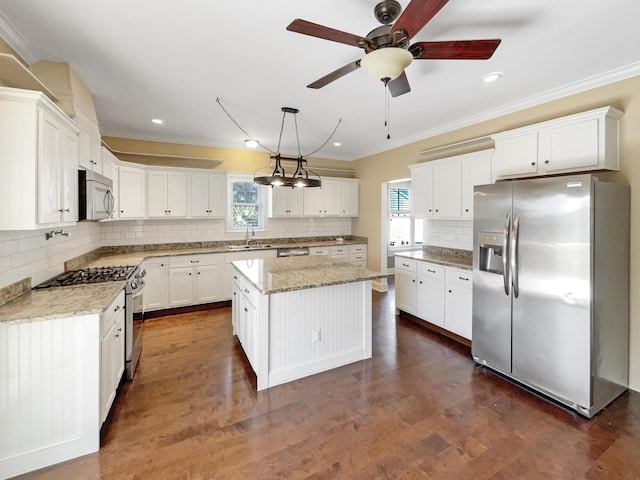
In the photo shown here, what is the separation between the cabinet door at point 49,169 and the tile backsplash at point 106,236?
376 millimetres

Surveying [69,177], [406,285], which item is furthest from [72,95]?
[406,285]

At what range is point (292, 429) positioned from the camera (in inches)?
82.2

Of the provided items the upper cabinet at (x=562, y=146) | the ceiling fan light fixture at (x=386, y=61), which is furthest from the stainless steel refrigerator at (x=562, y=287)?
the ceiling fan light fixture at (x=386, y=61)

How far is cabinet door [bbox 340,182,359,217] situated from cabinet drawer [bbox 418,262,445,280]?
2.50m

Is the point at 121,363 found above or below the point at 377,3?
below

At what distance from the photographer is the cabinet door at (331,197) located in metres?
5.93

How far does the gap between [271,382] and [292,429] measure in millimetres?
555

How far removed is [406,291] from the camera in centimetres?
422

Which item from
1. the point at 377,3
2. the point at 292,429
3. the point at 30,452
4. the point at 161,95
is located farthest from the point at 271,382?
the point at 161,95

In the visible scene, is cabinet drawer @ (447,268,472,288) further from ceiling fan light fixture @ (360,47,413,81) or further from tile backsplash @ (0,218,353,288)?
tile backsplash @ (0,218,353,288)

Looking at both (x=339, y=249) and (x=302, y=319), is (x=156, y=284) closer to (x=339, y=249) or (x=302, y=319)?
(x=302, y=319)

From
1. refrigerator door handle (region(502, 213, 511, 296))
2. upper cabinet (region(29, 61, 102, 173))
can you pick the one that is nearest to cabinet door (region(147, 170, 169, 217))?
upper cabinet (region(29, 61, 102, 173))

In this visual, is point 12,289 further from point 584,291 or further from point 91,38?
point 584,291

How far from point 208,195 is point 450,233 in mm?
3797
